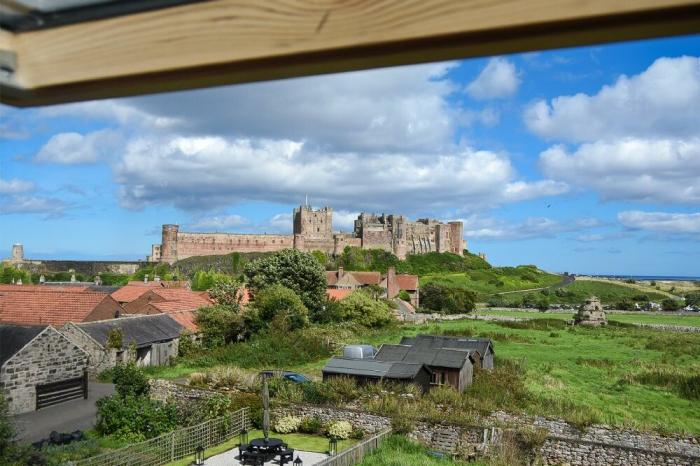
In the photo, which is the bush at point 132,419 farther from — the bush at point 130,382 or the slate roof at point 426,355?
the slate roof at point 426,355

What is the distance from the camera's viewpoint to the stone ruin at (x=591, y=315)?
49.3 meters

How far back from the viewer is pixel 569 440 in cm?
1403

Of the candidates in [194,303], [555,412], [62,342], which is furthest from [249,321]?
[555,412]

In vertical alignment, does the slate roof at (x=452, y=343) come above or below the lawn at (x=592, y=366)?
above

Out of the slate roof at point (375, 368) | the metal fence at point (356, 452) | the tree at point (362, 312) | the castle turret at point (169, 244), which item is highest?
the castle turret at point (169, 244)

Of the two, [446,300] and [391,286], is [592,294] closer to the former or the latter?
[446,300]

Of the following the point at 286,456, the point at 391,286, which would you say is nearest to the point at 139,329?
the point at 286,456

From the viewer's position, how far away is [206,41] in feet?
5.53

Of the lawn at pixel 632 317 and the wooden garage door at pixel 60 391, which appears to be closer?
the wooden garage door at pixel 60 391

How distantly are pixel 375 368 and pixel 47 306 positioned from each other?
18.3 meters

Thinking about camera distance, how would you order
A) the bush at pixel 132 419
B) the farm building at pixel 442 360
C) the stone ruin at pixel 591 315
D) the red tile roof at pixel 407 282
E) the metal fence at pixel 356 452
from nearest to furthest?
the metal fence at pixel 356 452 → the bush at pixel 132 419 → the farm building at pixel 442 360 → the stone ruin at pixel 591 315 → the red tile roof at pixel 407 282

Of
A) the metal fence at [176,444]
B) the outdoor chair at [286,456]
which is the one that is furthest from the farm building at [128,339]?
the outdoor chair at [286,456]

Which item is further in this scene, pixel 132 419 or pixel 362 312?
pixel 362 312

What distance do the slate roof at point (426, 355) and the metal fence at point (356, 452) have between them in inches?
227
